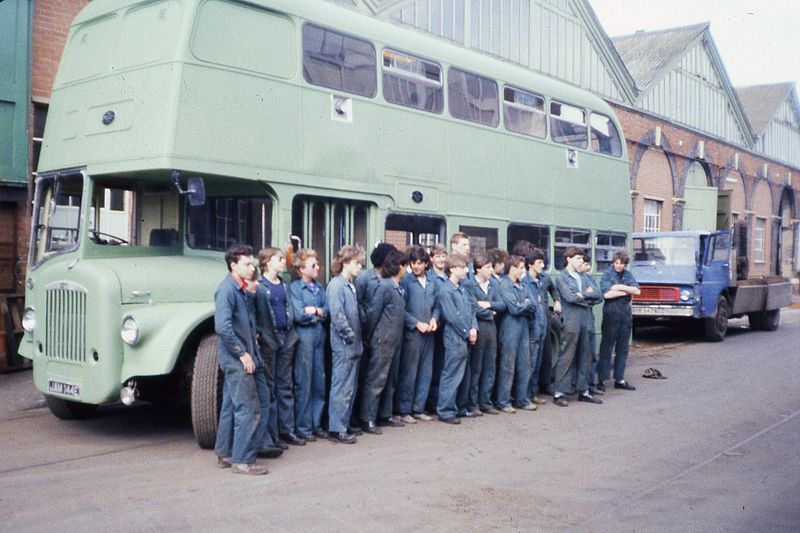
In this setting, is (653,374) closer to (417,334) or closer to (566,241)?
(566,241)

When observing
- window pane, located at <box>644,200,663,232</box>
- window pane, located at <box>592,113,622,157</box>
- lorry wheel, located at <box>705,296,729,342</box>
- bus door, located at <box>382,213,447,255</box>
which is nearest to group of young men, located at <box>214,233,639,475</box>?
bus door, located at <box>382,213,447,255</box>

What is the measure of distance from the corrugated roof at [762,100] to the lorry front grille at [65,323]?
39101 millimetres

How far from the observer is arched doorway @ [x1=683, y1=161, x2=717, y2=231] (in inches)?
1058

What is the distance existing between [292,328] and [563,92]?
21.9ft

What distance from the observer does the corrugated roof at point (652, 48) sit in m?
31.2

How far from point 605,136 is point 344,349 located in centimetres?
746

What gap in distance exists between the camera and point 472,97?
10.7 m

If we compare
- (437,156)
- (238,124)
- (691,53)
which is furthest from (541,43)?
(238,124)

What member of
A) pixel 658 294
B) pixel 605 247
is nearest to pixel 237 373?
pixel 605 247

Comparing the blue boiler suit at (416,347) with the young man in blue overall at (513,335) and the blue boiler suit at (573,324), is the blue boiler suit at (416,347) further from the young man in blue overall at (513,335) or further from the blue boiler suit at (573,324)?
the blue boiler suit at (573,324)

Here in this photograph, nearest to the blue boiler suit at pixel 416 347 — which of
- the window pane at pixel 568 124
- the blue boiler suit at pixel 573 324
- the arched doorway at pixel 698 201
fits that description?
the blue boiler suit at pixel 573 324

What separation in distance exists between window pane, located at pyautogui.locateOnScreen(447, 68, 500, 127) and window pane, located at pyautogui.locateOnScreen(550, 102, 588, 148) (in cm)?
147

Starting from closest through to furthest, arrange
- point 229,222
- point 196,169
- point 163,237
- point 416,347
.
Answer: point 196,169 → point 163,237 → point 229,222 → point 416,347

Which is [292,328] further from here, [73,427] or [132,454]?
[73,427]
